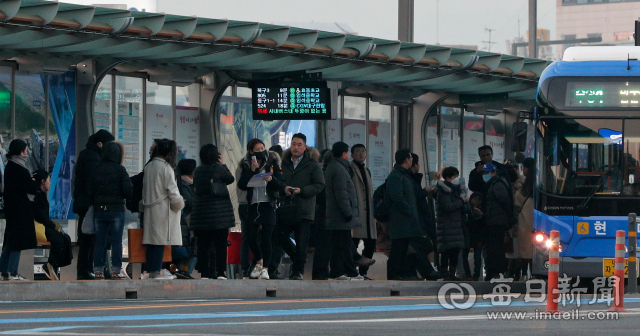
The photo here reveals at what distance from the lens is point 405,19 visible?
759 inches

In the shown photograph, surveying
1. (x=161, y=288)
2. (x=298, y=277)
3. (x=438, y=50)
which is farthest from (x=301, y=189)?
(x=438, y=50)

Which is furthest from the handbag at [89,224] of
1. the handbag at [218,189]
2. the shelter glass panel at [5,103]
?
the shelter glass panel at [5,103]

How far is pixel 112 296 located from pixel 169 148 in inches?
66.5

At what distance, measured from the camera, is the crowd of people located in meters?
12.2

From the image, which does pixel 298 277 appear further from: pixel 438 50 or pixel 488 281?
pixel 438 50

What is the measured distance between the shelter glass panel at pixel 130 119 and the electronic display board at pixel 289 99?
1.90 meters

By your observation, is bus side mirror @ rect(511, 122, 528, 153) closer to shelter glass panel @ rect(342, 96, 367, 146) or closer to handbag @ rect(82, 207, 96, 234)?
handbag @ rect(82, 207, 96, 234)

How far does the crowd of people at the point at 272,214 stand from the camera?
1222cm

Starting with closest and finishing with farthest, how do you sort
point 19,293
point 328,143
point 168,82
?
point 19,293, point 168,82, point 328,143

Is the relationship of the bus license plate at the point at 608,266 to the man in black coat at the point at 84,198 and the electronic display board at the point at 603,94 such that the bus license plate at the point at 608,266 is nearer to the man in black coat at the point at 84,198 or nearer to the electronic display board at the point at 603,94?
the electronic display board at the point at 603,94

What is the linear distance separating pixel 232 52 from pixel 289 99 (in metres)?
2.04

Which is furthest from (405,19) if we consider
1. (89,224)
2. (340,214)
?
(89,224)

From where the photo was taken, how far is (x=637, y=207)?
13.0 metres

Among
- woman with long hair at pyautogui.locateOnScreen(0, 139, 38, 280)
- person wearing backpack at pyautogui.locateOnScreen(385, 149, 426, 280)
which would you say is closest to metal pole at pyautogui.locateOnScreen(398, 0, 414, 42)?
person wearing backpack at pyautogui.locateOnScreen(385, 149, 426, 280)
